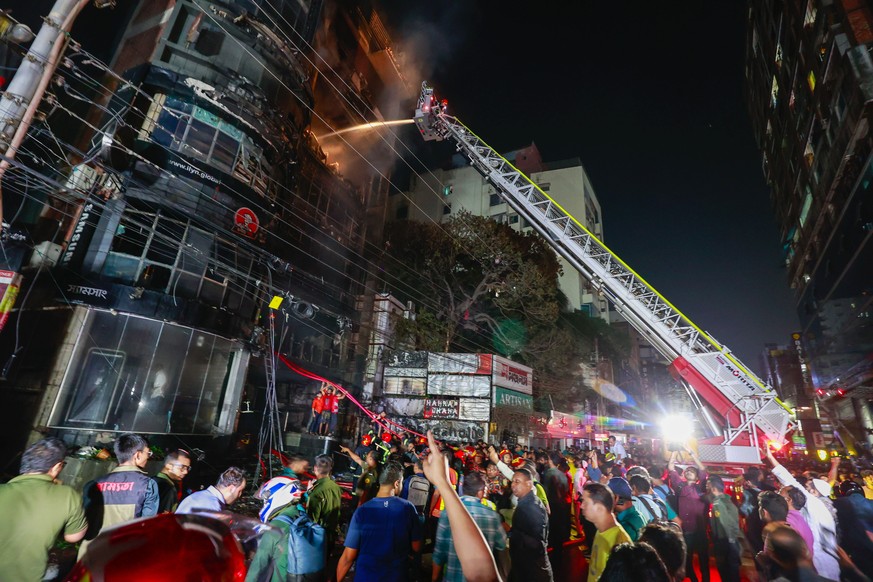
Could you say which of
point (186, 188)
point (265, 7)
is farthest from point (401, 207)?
point (186, 188)

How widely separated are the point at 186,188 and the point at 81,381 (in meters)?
7.36

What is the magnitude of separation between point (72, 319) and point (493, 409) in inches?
749

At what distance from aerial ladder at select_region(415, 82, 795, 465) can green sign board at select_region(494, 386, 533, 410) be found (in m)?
10.0

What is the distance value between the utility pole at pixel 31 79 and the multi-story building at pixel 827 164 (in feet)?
100

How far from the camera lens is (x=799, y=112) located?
2991 centimetres

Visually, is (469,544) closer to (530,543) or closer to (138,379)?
(530,543)

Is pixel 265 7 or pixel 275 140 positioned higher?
pixel 265 7

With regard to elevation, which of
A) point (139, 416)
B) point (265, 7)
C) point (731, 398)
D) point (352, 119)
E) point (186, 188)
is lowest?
point (139, 416)

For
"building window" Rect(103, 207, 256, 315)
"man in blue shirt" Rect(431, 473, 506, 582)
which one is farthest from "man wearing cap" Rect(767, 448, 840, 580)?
"building window" Rect(103, 207, 256, 315)

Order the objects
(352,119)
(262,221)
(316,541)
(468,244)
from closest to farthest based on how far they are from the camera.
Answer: (316,541)
(262,221)
(468,244)
(352,119)

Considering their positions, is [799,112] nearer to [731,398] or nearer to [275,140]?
[731,398]

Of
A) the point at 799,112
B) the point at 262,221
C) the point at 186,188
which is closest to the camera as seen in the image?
the point at 186,188

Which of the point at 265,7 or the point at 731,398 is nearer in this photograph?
the point at 731,398

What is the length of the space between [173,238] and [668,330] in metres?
18.5
